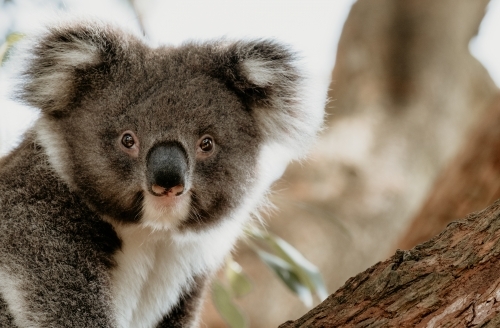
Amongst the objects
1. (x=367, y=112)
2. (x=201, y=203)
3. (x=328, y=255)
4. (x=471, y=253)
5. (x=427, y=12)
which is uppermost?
(x=427, y=12)

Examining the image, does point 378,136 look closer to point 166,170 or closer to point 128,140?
point 128,140

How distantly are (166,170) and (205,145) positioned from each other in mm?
344

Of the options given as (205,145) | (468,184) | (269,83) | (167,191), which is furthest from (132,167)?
(468,184)

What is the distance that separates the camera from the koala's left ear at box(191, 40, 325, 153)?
119 inches

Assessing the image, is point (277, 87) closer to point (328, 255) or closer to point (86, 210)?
point (86, 210)

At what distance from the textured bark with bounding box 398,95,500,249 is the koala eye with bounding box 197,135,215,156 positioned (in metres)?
2.32

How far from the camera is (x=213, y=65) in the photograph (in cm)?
302

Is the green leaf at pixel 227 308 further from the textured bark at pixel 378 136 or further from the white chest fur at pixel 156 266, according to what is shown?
the textured bark at pixel 378 136

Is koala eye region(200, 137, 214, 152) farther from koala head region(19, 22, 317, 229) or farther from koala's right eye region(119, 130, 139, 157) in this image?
koala's right eye region(119, 130, 139, 157)

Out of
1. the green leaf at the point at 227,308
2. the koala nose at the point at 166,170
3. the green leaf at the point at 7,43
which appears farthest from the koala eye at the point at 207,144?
the green leaf at the point at 227,308

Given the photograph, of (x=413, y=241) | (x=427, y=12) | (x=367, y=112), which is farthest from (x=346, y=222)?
(x=427, y=12)

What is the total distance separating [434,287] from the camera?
2.05 m

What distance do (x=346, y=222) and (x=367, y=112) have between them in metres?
1.37

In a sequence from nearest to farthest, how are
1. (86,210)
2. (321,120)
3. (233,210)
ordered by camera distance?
(86,210) → (233,210) → (321,120)
